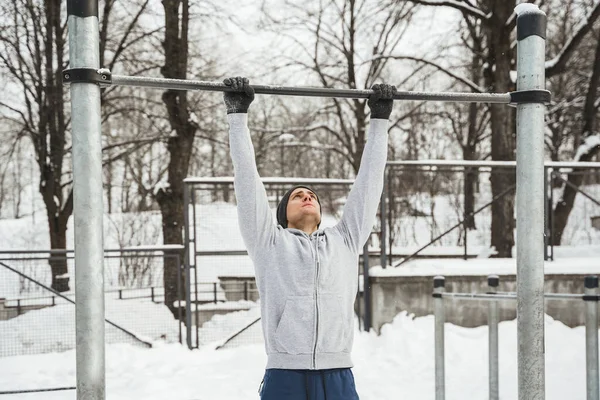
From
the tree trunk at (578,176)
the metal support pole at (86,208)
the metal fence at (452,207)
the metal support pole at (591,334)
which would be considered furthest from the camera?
the tree trunk at (578,176)

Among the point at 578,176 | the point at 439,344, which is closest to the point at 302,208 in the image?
the point at 439,344

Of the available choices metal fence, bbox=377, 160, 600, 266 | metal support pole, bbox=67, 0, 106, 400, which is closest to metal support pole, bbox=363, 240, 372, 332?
metal fence, bbox=377, 160, 600, 266

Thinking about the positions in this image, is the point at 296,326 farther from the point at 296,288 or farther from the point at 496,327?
the point at 496,327

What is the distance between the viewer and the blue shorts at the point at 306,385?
7.08 feet

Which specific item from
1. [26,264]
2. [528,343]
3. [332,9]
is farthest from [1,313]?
[332,9]

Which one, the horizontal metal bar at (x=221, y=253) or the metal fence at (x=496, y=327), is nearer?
the metal fence at (x=496, y=327)

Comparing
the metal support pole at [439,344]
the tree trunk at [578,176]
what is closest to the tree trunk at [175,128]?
the tree trunk at [578,176]

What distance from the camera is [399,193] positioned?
8.03 meters

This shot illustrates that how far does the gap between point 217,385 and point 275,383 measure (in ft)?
12.4

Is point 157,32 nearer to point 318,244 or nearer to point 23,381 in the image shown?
point 23,381

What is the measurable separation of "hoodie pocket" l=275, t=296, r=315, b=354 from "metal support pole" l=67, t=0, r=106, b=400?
0.61m

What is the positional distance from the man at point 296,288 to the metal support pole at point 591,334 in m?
2.42

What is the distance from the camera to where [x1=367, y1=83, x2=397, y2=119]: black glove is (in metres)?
2.34

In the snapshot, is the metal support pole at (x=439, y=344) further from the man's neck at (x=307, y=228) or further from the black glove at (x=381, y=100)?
the black glove at (x=381, y=100)
